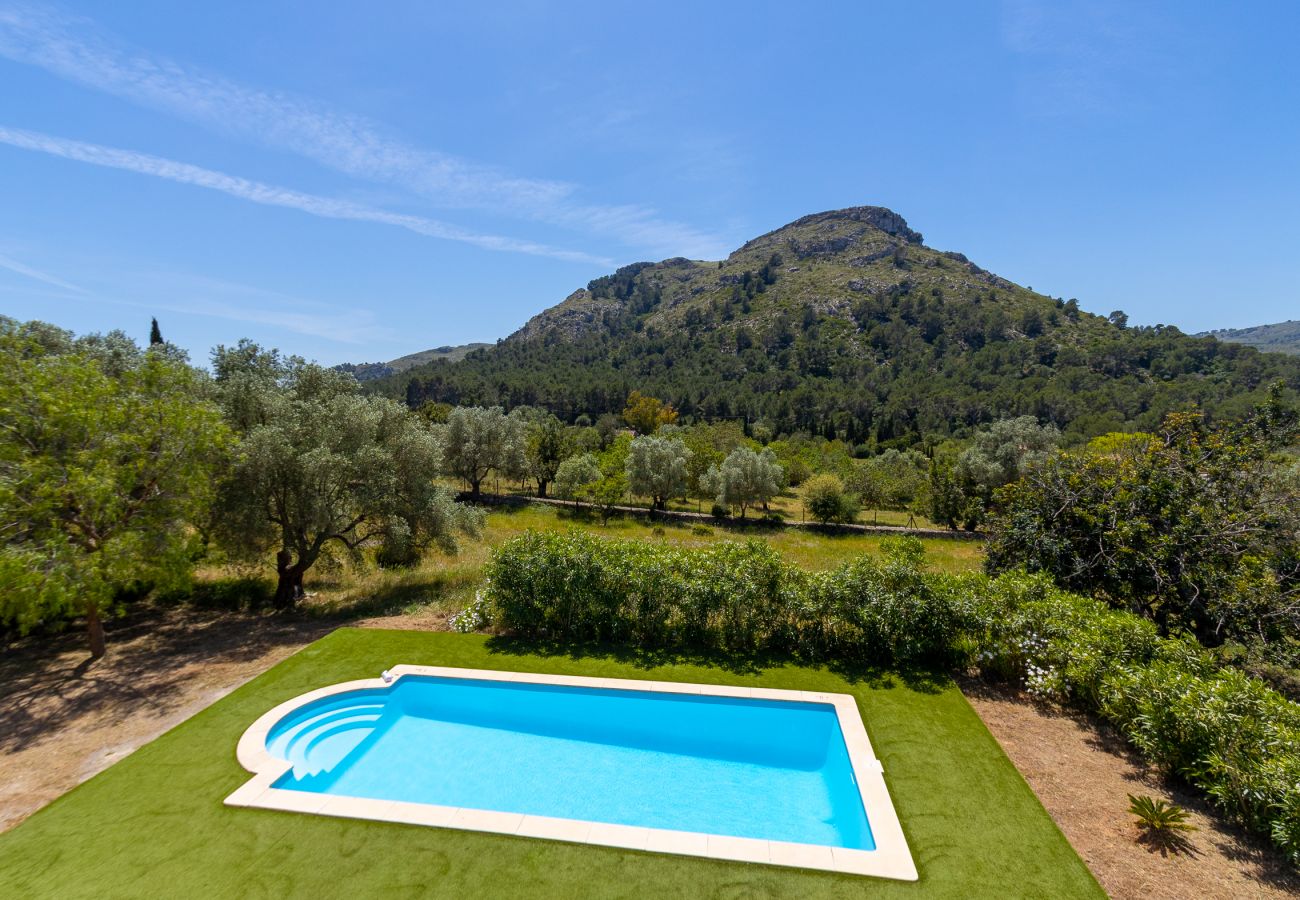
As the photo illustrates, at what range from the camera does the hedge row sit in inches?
322

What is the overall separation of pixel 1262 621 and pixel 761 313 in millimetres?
147160

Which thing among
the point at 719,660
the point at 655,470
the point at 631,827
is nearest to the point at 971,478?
the point at 655,470

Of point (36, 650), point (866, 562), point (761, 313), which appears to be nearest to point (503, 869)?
point (866, 562)

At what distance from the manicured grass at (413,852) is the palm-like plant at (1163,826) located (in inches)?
48.4

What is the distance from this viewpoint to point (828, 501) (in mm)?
40531

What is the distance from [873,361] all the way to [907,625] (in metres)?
122

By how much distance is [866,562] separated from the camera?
42.1 ft

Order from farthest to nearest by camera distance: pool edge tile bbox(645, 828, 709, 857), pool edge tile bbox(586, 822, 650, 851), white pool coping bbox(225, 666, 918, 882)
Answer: pool edge tile bbox(586, 822, 650, 851)
pool edge tile bbox(645, 828, 709, 857)
white pool coping bbox(225, 666, 918, 882)

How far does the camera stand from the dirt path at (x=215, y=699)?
22.7 feet

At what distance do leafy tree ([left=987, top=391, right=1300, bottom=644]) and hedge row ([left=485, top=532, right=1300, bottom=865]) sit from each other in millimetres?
2337

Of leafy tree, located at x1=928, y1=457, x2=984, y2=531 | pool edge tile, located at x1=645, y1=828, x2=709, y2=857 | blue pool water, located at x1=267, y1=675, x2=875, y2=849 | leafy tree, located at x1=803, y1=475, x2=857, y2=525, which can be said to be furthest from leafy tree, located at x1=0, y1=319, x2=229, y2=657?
leafy tree, located at x1=928, y1=457, x2=984, y2=531

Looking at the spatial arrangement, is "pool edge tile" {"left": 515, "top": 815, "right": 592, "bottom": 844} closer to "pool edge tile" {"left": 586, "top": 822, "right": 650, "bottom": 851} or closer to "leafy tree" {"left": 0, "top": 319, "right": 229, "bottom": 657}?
"pool edge tile" {"left": 586, "top": 822, "right": 650, "bottom": 851}

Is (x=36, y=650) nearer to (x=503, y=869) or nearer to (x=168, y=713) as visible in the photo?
(x=168, y=713)

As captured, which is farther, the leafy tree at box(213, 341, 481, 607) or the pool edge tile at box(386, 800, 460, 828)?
the leafy tree at box(213, 341, 481, 607)
